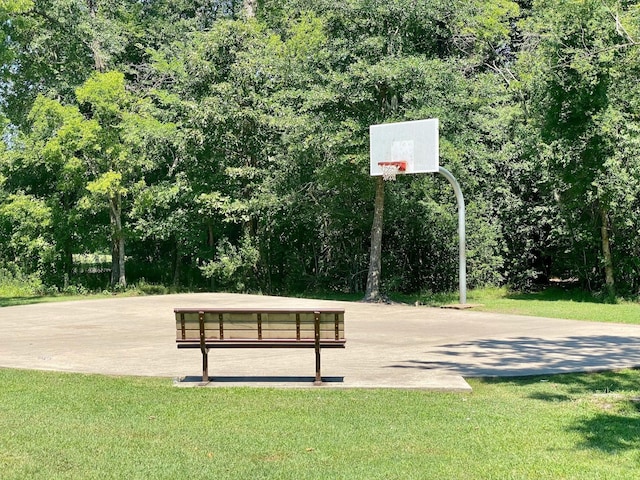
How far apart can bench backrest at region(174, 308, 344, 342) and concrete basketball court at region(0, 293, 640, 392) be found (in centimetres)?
A: 54

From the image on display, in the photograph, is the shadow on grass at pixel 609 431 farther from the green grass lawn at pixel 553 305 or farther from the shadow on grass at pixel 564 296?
the shadow on grass at pixel 564 296

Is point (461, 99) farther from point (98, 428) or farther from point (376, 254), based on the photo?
point (98, 428)

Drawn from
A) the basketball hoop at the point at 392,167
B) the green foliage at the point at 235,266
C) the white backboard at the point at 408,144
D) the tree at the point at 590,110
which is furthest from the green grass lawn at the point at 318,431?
the green foliage at the point at 235,266

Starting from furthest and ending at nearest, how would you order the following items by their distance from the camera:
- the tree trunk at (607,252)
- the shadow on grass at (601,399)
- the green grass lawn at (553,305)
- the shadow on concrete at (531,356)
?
the tree trunk at (607,252) < the green grass lawn at (553,305) < the shadow on concrete at (531,356) < the shadow on grass at (601,399)

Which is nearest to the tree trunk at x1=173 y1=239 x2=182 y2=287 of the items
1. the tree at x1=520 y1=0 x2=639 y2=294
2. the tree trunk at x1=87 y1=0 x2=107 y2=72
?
the tree trunk at x1=87 y1=0 x2=107 y2=72

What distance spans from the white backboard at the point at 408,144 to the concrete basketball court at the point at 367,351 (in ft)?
14.3

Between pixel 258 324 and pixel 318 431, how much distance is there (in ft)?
7.44

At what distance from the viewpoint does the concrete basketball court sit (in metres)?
8.52

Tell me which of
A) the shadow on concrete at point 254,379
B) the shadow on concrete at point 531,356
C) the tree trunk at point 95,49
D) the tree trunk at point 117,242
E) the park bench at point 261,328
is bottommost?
the shadow on concrete at point 254,379

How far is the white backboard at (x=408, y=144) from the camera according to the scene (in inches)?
720

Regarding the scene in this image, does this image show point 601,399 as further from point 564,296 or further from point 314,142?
point 564,296

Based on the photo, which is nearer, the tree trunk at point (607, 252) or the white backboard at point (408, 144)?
the white backboard at point (408, 144)

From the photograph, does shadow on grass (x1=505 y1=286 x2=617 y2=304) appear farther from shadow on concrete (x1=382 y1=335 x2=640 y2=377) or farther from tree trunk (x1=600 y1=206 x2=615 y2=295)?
shadow on concrete (x1=382 y1=335 x2=640 y2=377)

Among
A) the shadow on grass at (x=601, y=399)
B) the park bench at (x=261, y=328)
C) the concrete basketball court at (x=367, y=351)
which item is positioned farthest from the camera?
the concrete basketball court at (x=367, y=351)
